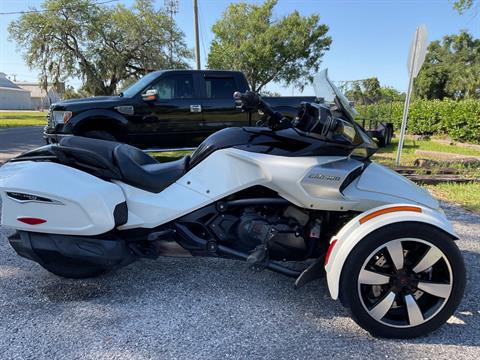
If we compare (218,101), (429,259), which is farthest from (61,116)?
(429,259)

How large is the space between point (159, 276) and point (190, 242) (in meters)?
0.64

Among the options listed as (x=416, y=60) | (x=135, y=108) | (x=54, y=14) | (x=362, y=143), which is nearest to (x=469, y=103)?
(x=416, y=60)

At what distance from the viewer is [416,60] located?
7.75 m

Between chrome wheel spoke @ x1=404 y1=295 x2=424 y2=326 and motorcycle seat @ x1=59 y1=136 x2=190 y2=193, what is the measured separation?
5.49 ft

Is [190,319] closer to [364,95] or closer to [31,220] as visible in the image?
[31,220]

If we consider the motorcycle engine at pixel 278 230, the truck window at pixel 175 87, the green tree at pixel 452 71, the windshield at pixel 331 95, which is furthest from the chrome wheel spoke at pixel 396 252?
the green tree at pixel 452 71

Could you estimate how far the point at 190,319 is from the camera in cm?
249

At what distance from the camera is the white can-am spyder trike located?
228cm

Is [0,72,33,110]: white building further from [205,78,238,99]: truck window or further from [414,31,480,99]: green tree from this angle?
[205,78,238,99]: truck window

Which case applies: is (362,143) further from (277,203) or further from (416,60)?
(416,60)

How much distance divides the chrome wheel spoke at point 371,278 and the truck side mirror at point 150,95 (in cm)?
562

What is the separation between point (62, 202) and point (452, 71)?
165 ft

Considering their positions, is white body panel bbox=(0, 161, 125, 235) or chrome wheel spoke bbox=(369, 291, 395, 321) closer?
chrome wheel spoke bbox=(369, 291, 395, 321)

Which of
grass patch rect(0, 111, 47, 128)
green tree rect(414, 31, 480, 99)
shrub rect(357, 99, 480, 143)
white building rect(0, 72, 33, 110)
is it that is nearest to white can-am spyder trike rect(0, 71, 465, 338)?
shrub rect(357, 99, 480, 143)
